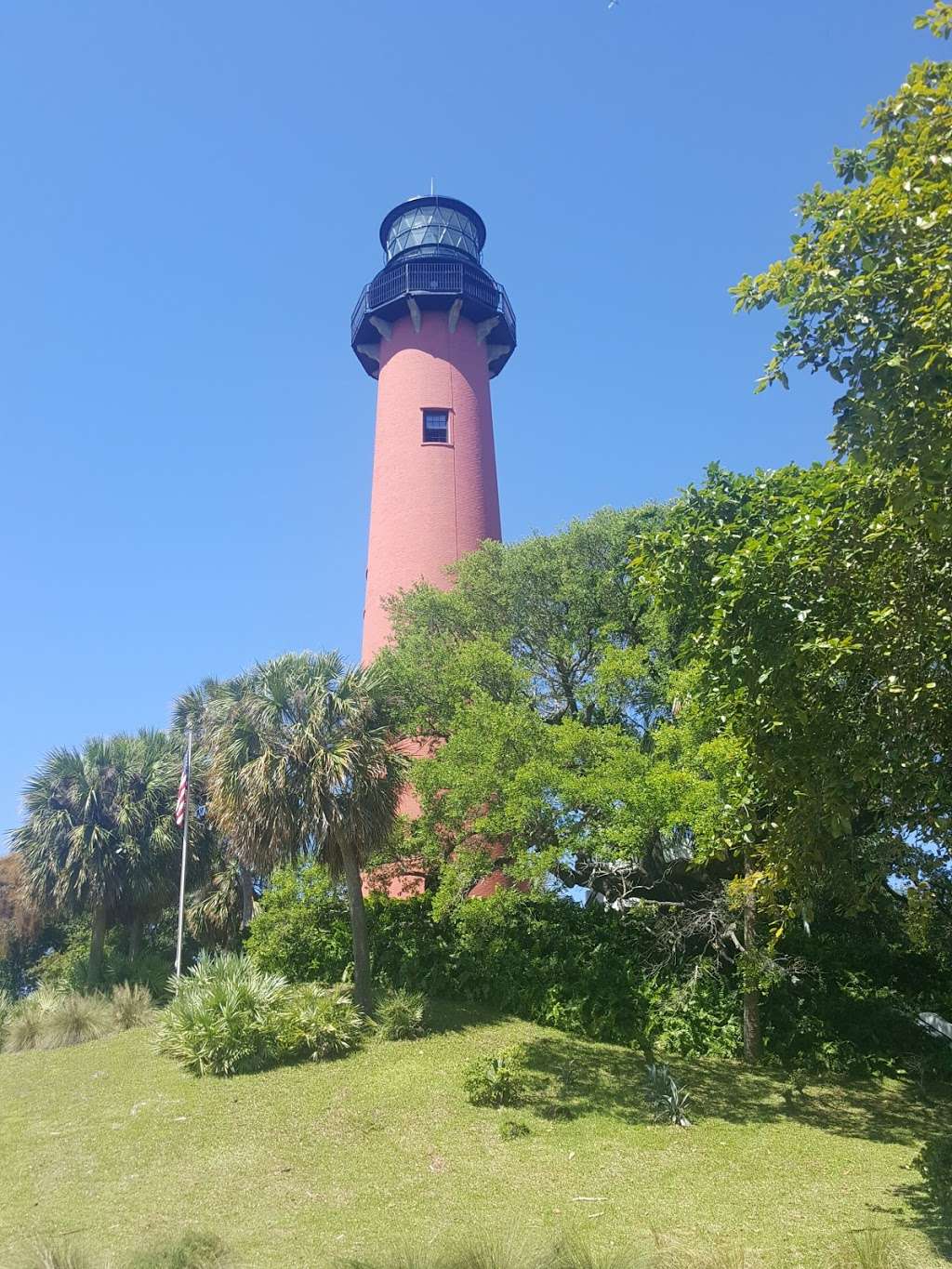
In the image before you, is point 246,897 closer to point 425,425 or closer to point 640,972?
point 640,972

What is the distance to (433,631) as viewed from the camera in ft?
68.6

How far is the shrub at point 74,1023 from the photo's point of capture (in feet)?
61.1

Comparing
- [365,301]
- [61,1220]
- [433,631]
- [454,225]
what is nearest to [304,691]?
[433,631]

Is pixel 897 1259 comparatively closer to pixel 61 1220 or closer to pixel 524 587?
pixel 61 1220

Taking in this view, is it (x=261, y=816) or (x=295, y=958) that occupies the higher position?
(x=261, y=816)

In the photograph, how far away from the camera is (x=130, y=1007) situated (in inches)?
771

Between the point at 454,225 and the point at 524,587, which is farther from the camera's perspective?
the point at 454,225

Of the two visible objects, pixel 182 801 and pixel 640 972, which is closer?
pixel 640 972

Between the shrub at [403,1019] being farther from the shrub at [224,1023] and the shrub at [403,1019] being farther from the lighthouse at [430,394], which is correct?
the lighthouse at [430,394]

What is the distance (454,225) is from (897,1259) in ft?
100

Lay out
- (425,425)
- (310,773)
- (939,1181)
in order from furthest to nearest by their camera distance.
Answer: (425,425) → (310,773) → (939,1181)

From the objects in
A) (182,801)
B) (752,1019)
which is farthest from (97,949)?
(752,1019)

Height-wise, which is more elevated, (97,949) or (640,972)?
(97,949)

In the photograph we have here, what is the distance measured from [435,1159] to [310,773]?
6909mm
